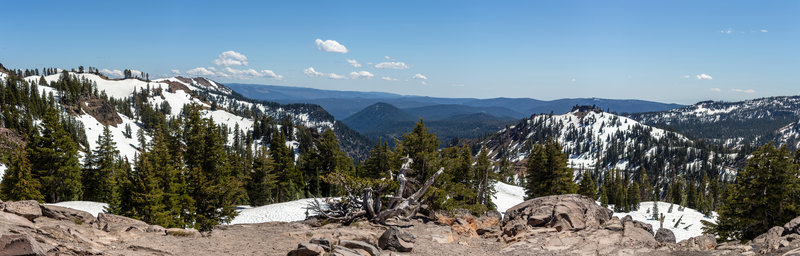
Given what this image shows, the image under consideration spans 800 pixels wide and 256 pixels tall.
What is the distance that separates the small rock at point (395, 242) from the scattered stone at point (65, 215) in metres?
13.1

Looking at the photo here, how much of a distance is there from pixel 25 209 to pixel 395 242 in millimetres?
15672

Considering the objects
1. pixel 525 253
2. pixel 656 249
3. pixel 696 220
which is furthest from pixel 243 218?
pixel 696 220

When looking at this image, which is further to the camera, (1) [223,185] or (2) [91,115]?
(2) [91,115]

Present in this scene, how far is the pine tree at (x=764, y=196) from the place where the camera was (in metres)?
25.7

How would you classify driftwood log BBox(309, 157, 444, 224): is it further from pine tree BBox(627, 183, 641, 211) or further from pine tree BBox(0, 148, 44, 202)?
pine tree BBox(627, 183, 641, 211)

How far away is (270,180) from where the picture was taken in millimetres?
49438

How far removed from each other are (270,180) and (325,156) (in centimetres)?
857

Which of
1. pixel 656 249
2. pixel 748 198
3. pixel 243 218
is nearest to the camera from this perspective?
pixel 656 249

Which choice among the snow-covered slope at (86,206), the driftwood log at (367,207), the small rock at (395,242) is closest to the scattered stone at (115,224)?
the driftwood log at (367,207)

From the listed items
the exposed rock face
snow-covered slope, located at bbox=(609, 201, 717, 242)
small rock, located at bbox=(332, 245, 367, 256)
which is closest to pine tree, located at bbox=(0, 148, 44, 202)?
small rock, located at bbox=(332, 245, 367, 256)

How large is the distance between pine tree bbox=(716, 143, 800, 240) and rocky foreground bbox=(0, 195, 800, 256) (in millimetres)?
11853

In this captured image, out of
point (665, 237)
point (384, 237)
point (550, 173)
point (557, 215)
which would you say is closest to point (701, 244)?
point (665, 237)

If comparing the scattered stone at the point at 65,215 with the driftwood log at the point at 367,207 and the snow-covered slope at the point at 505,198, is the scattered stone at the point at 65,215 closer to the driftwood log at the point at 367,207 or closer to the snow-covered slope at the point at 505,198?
the driftwood log at the point at 367,207

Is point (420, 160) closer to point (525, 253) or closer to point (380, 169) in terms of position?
point (525, 253)
